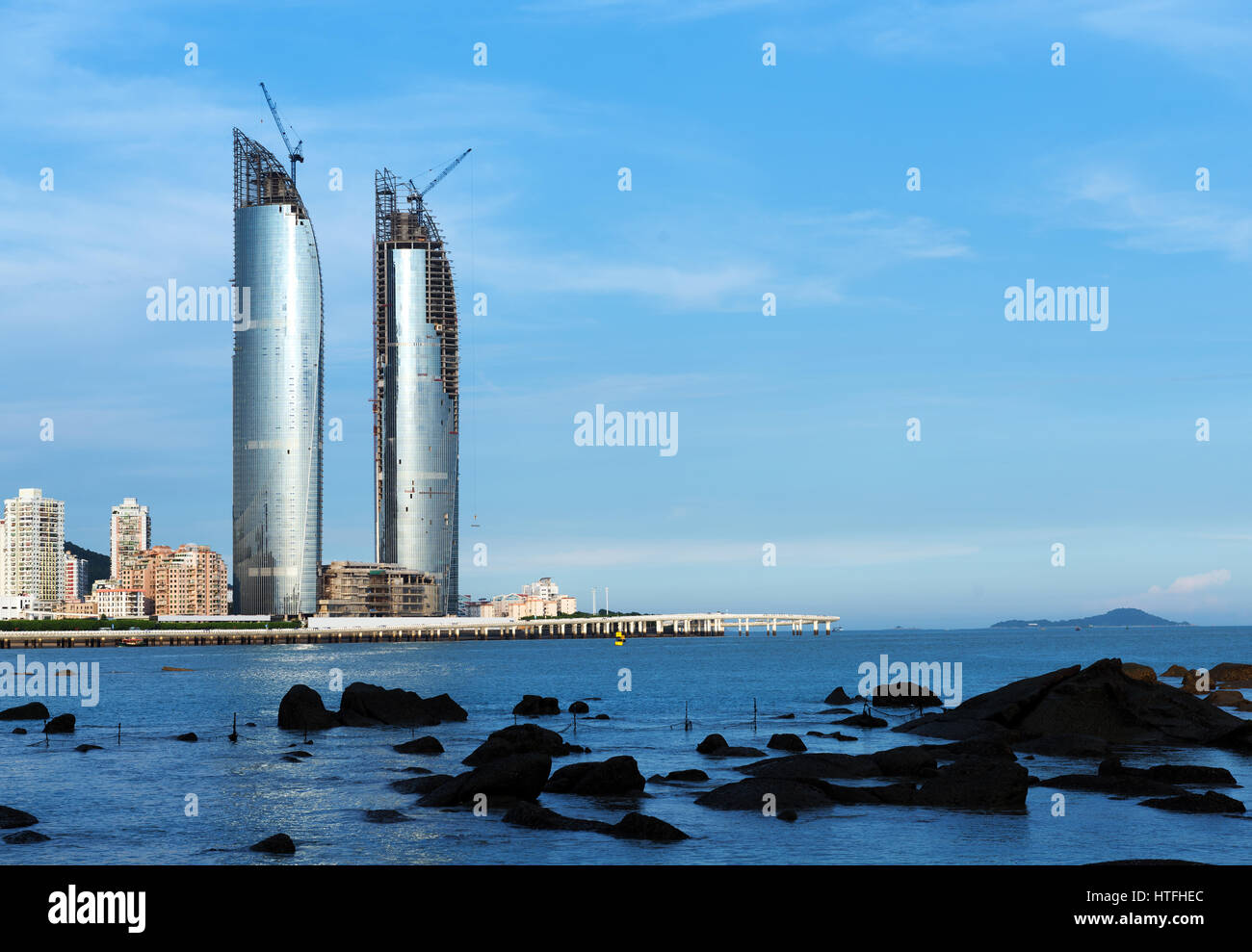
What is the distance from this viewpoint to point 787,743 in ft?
229

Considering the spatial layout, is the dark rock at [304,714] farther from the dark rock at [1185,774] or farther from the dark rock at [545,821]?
the dark rock at [1185,774]

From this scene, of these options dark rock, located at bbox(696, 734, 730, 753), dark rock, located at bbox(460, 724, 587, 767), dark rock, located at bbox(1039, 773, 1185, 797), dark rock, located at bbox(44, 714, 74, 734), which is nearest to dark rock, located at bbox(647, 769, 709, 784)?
dark rock, located at bbox(460, 724, 587, 767)

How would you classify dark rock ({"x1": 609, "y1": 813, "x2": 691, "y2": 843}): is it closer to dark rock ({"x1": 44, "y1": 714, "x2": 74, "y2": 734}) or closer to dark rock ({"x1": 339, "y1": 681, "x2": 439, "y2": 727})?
dark rock ({"x1": 339, "y1": 681, "x2": 439, "y2": 727})

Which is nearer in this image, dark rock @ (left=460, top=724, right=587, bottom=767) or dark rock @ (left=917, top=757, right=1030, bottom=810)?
dark rock @ (left=917, top=757, right=1030, bottom=810)

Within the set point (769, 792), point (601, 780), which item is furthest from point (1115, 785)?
point (601, 780)

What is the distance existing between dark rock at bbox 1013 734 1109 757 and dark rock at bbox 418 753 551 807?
1281 inches

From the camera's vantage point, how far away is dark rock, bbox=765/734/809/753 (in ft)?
225

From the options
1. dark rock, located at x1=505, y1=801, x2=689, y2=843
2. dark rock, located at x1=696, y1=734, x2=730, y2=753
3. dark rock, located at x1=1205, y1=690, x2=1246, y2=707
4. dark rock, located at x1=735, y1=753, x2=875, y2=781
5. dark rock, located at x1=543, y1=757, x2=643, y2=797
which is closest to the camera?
dark rock, located at x1=505, y1=801, x2=689, y2=843

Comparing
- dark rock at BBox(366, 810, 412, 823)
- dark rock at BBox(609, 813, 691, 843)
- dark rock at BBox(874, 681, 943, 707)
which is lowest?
dark rock at BBox(874, 681, 943, 707)

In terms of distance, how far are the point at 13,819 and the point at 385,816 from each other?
13.6 metres

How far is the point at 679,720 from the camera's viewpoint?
95812 mm
